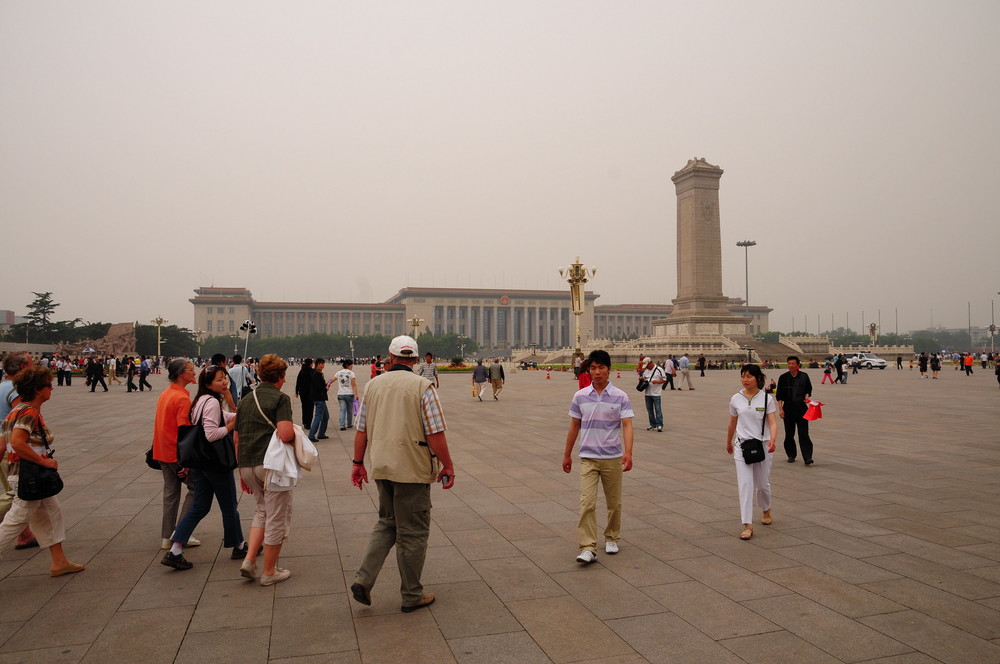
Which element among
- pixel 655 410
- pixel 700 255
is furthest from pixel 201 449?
pixel 700 255

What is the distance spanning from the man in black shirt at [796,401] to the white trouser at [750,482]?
373 centimetres

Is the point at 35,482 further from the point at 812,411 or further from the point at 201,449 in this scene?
the point at 812,411

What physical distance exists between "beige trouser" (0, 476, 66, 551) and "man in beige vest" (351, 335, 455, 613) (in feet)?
8.54

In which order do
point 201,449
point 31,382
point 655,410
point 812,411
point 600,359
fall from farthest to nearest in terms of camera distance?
1. point 655,410
2. point 812,411
3. point 600,359
4. point 201,449
5. point 31,382

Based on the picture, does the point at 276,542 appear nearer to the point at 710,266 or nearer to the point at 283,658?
the point at 283,658

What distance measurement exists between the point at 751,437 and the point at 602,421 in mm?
1699

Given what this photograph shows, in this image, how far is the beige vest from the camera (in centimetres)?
457

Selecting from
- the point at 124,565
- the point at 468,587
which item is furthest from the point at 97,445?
the point at 468,587

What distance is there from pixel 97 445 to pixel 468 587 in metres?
10.2

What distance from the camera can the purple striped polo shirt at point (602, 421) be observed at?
5824 mm

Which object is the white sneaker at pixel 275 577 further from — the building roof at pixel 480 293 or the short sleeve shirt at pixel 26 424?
the building roof at pixel 480 293

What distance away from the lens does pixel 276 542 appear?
520 centimetres

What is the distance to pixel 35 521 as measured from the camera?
5.33 m

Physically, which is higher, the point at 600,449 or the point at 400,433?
the point at 400,433
